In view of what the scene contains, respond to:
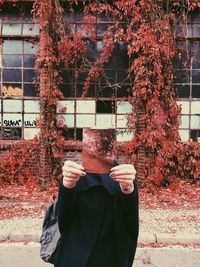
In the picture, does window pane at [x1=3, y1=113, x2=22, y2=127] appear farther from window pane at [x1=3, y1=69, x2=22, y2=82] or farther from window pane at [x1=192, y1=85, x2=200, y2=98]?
window pane at [x1=192, y1=85, x2=200, y2=98]

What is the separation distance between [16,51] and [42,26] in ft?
4.65

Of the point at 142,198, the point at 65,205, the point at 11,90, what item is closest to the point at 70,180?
the point at 65,205

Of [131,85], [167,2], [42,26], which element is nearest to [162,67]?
[131,85]

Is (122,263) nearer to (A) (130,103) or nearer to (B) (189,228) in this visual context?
(B) (189,228)

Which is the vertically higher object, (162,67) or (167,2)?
(167,2)

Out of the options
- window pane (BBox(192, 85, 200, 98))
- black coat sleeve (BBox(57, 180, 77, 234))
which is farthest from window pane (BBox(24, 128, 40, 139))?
black coat sleeve (BBox(57, 180, 77, 234))

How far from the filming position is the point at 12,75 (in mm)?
10977

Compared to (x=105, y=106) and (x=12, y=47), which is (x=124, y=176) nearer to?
(x=105, y=106)

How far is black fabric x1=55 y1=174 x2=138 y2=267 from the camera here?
2113 mm

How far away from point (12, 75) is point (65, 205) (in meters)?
9.39

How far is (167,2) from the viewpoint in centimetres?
1012

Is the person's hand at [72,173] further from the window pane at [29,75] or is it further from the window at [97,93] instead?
the window pane at [29,75]

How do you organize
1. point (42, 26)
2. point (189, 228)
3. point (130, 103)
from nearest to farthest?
point (189, 228) < point (42, 26) < point (130, 103)

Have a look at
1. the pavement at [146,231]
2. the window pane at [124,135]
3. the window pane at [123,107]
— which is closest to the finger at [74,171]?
the pavement at [146,231]
